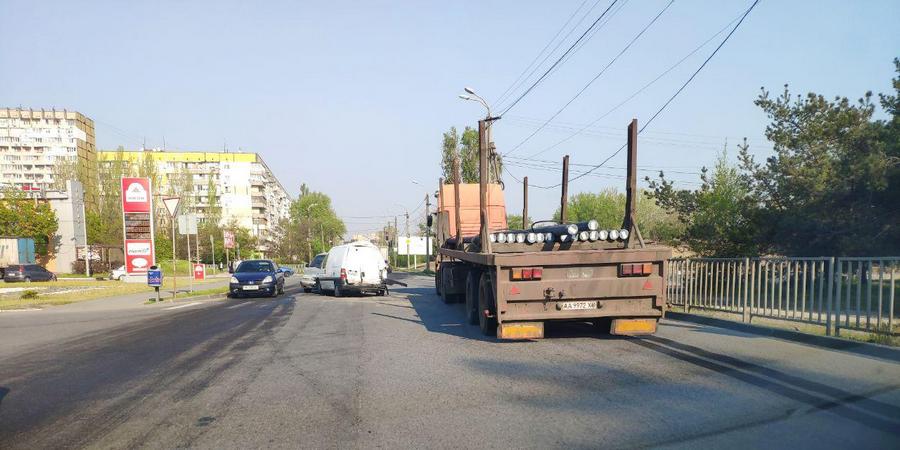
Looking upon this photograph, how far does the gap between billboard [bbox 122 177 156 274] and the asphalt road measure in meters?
14.8

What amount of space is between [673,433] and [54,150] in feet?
370

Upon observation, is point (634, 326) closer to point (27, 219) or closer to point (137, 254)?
point (137, 254)

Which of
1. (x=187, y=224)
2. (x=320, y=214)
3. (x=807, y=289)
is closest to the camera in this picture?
(x=807, y=289)

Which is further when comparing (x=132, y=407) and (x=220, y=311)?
(x=220, y=311)

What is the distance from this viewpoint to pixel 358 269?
70.6 feet

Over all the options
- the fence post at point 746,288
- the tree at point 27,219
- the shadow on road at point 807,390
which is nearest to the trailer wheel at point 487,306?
the shadow on road at point 807,390

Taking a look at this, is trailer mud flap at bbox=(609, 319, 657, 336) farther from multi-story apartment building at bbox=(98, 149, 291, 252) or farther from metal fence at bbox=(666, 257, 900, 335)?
multi-story apartment building at bbox=(98, 149, 291, 252)

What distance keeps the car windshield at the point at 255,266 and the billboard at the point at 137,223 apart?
3.94 m

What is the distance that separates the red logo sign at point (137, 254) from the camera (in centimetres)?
2430

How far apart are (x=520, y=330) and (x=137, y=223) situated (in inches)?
838

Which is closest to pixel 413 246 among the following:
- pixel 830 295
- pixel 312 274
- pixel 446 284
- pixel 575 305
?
pixel 312 274

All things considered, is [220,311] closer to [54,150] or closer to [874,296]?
[874,296]

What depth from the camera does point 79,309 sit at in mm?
18672

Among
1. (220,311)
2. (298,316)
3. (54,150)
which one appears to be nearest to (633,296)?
(298,316)
